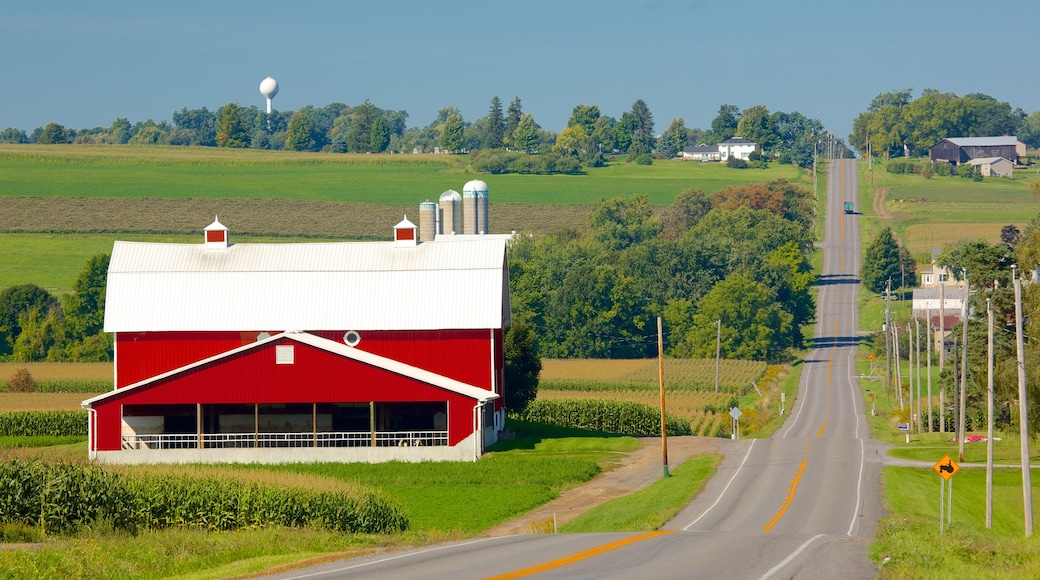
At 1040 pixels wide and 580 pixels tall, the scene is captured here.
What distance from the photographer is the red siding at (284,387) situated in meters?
62.1

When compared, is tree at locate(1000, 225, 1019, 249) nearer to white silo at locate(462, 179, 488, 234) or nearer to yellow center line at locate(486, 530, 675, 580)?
white silo at locate(462, 179, 488, 234)

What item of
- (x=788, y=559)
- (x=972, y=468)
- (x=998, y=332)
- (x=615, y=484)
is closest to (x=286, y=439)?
(x=615, y=484)

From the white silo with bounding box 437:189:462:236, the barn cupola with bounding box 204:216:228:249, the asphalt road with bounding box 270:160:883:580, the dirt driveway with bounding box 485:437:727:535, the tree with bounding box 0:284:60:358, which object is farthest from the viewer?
the tree with bounding box 0:284:60:358

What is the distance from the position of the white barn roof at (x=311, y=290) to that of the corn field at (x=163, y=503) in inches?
984

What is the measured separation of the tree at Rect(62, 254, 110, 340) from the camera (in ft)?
456

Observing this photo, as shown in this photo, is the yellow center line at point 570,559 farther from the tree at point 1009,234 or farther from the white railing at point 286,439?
the tree at point 1009,234

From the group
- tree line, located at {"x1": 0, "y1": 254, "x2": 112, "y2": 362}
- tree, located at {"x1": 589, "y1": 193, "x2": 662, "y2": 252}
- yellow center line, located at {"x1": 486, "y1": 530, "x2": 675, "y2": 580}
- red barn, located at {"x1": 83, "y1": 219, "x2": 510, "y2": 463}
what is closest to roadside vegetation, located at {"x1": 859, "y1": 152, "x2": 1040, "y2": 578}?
yellow center line, located at {"x1": 486, "y1": 530, "x2": 675, "y2": 580}

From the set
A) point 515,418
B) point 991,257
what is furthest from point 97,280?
point 991,257

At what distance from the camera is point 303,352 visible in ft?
206

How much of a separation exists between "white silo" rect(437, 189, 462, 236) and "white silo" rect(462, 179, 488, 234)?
483 cm

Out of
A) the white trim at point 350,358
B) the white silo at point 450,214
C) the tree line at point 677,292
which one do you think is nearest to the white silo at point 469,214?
the white silo at point 450,214

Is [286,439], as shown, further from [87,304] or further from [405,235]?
[87,304]

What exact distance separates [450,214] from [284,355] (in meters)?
53.4

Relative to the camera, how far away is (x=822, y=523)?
140 ft
